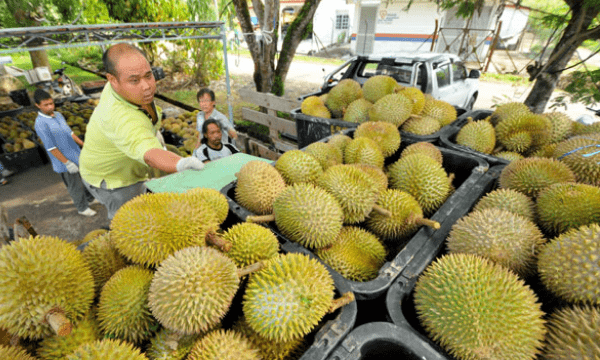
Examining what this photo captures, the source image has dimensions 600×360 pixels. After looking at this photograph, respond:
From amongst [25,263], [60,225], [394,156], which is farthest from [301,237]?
[60,225]

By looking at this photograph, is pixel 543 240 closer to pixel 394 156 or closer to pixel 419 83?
pixel 394 156

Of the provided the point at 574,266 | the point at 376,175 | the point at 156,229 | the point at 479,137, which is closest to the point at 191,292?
the point at 156,229

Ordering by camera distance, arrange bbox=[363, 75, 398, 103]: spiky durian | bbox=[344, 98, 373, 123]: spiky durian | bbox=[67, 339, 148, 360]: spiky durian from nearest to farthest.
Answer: bbox=[67, 339, 148, 360]: spiky durian
bbox=[344, 98, 373, 123]: spiky durian
bbox=[363, 75, 398, 103]: spiky durian

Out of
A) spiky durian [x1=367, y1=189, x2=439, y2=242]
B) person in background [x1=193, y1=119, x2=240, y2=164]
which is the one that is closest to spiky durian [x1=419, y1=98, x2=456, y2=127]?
spiky durian [x1=367, y1=189, x2=439, y2=242]

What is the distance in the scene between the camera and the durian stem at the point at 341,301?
1118mm

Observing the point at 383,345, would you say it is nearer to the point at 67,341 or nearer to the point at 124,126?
the point at 67,341

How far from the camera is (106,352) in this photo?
894 mm

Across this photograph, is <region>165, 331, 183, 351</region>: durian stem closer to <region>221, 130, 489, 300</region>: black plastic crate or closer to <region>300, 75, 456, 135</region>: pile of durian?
<region>221, 130, 489, 300</region>: black plastic crate

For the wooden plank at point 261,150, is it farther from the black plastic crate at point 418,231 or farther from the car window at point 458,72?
the car window at point 458,72

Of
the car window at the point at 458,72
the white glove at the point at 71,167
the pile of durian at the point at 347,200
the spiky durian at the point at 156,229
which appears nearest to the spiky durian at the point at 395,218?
the pile of durian at the point at 347,200

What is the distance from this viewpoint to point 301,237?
4.94 feet

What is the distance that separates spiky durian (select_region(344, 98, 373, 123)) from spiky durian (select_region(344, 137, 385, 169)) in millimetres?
958

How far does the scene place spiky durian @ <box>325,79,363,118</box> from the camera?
3.78 meters

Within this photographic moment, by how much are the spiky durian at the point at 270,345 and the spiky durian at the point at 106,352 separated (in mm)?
352
